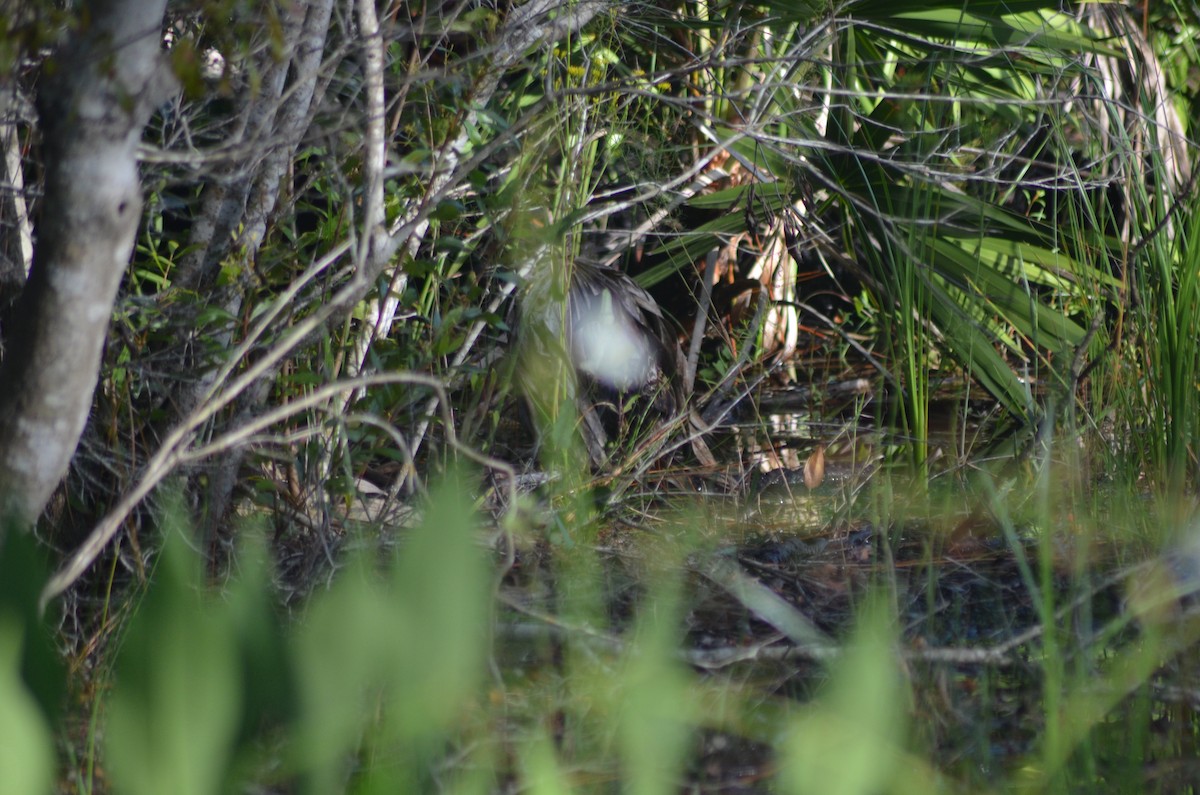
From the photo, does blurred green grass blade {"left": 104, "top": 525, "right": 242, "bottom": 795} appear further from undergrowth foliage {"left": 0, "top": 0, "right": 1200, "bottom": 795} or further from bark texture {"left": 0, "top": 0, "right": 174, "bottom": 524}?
bark texture {"left": 0, "top": 0, "right": 174, "bottom": 524}

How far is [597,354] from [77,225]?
167cm

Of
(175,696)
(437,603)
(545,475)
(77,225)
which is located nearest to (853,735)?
(437,603)

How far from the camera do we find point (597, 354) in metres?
A: 2.82

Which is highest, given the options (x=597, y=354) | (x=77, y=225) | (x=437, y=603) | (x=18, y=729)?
(x=77, y=225)

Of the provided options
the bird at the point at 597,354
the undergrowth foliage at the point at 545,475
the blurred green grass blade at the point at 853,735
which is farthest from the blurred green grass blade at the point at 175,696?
the bird at the point at 597,354

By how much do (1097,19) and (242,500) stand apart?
3.17 metres

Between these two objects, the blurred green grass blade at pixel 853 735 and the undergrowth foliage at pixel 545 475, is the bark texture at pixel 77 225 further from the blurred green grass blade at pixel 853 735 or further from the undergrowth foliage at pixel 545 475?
the blurred green grass blade at pixel 853 735

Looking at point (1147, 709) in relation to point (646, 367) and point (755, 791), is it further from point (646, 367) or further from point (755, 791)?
point (646, 367)

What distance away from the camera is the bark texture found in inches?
48.7

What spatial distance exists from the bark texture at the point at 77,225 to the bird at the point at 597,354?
1.04 meters

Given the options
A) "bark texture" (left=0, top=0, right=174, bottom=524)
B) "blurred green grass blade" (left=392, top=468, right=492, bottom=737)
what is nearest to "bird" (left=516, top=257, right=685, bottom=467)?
"bark texture" (left=0, top=0, right=174, bottom=524)

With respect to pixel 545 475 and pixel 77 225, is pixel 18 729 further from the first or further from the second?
pixel 545 475

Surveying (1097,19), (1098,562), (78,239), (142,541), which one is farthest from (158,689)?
(1097,19)

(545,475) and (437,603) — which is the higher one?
(437,603)
